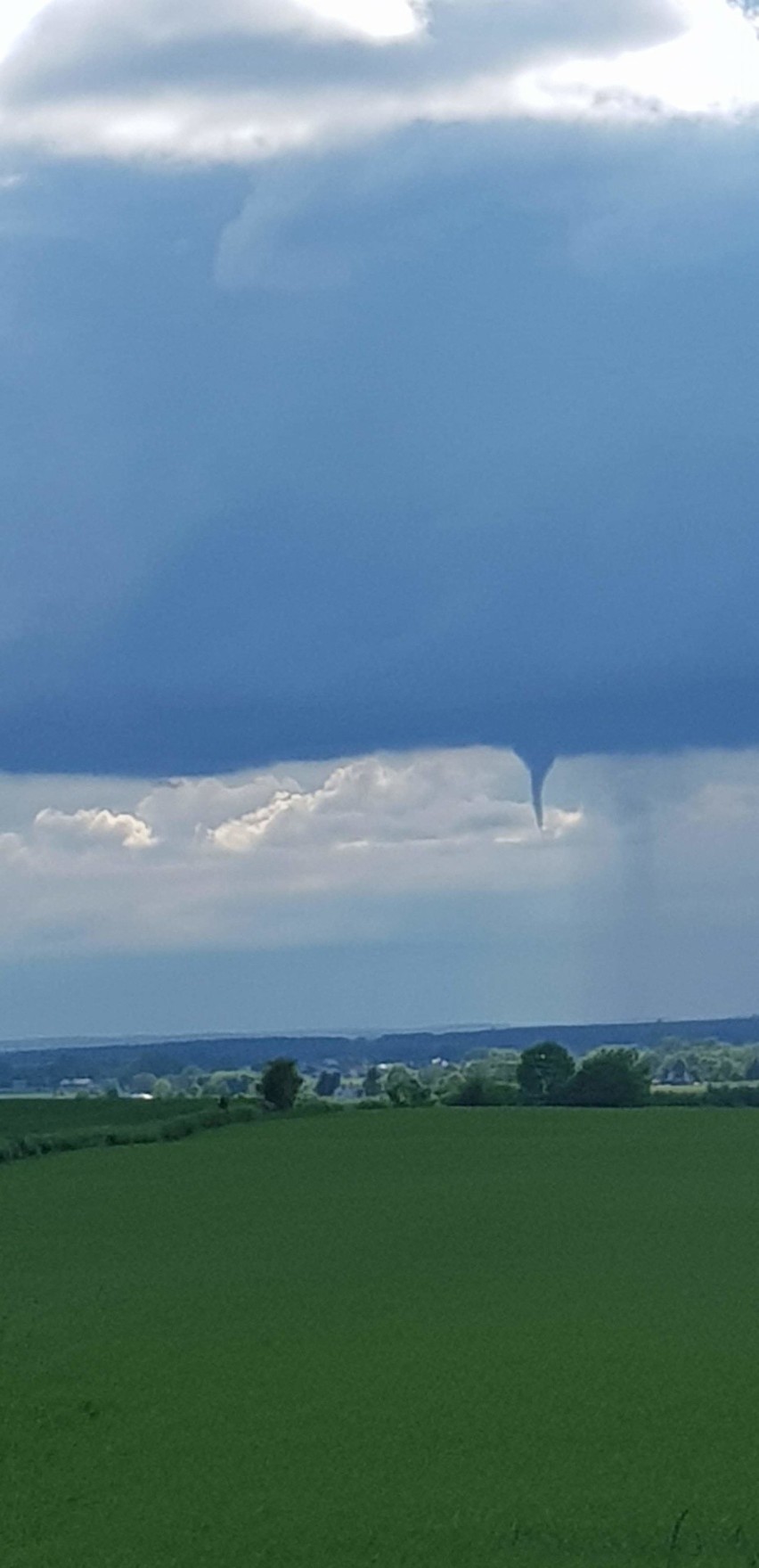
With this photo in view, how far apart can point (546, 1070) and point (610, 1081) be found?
707 cm

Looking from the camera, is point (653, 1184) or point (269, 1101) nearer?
point (653, 1184)

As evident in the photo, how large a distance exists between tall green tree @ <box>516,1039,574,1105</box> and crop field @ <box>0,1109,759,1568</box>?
5506 centimetres

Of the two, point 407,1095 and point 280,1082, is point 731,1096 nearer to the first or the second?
point 407,1095

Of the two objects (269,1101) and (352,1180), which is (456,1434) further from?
(269,1101)

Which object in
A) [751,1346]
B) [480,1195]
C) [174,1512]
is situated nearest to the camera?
[174,1512]

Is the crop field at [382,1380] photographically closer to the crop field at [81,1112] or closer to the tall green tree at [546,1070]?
the crop field at [81,1112]

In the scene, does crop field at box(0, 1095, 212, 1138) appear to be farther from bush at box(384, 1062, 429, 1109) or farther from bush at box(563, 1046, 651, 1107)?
bush at box(563, 1046, 651, 1107)

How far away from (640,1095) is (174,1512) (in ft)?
267

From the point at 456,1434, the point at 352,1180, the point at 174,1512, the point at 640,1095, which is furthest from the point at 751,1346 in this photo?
the point at 640,1095

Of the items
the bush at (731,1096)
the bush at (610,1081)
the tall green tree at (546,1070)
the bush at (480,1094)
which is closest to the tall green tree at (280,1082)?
the bush at (480,1094)

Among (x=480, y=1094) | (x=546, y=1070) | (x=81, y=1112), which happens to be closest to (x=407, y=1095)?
(x=480, y=1094)

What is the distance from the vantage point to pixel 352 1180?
5450 centimetres

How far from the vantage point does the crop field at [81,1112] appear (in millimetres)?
79938

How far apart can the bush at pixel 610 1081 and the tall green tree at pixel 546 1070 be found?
1004mm
